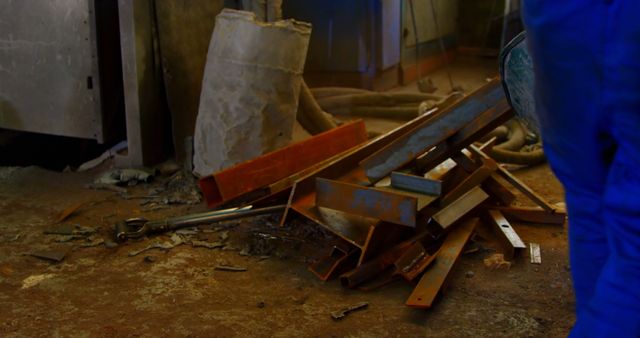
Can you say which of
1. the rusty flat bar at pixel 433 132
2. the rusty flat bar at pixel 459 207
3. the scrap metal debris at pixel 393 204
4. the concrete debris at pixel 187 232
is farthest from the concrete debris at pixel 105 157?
the rusty flat bar at pixel 459 207

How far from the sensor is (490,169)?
3.80 metres

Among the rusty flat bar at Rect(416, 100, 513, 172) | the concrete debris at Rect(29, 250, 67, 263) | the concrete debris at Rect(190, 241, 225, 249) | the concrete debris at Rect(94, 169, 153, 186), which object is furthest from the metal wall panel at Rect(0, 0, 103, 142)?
the rusty flat bar at Rect(416, 100, 513, 172)

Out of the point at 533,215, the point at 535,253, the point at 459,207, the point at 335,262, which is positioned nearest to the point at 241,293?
the point at 335,262

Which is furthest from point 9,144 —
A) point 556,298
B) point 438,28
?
point 438,28

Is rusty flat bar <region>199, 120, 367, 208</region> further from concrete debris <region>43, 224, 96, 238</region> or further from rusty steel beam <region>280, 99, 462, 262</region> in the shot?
concrete debris <region>43, 224, 96, 238</region>

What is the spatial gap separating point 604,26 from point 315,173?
2337 mm

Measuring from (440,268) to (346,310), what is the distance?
50 centimetres

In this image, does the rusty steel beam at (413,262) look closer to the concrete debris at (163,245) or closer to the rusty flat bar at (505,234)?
the rusty flat bar at (505,234)

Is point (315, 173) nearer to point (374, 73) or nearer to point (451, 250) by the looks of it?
point (451, 250)

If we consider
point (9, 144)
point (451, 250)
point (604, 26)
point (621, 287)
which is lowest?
point (9, 144)

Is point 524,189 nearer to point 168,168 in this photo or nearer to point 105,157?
point 168,168

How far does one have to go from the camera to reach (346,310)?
2.88 metres

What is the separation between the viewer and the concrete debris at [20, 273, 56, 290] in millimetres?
3129

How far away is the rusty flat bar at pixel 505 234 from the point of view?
3.40 meters
